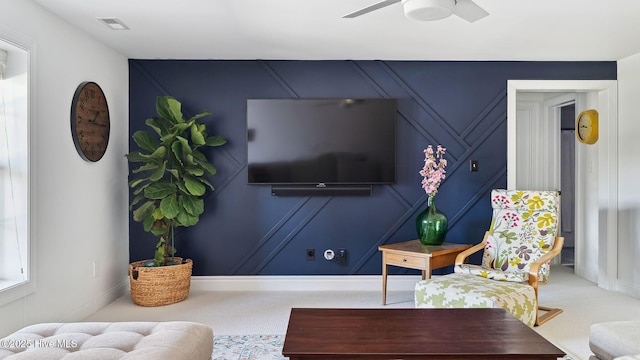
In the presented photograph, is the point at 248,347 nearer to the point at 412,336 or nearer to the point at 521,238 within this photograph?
the point at 412,336

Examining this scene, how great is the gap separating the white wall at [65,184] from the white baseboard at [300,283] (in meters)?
0.89

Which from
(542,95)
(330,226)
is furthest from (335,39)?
(542,95)

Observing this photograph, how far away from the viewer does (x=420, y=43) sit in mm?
3961

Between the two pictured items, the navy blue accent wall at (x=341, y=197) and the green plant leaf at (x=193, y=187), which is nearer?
the green plant leaf at (x=193, y=187)

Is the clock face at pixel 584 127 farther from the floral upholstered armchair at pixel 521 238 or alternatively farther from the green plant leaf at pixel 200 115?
the green plant leaf at pixel 200 115

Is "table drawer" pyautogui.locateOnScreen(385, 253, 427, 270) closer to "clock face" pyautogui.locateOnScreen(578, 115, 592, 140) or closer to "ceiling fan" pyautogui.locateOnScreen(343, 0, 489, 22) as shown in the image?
"ceiling fan" pyautogui.locateOnScreen(343, 0, 489, 22)

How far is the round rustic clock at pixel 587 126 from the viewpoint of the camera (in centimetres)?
474

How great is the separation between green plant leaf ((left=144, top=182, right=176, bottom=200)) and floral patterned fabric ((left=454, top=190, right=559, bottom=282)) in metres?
2.53

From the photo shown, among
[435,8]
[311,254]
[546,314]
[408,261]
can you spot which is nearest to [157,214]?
[311,254]

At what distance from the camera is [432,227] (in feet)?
13.2

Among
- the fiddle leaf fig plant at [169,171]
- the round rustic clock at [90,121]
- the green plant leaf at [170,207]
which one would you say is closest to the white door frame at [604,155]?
the fiddle leaf fig plant at [169,171]

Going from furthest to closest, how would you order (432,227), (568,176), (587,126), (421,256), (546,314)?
(568,176) → (587,126) → (432,227) → (421,256) → (546,314)

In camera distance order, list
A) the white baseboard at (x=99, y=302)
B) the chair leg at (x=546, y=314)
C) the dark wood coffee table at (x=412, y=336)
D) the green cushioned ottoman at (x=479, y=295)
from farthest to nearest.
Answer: the white baseboard at (x=99, y=302)
the chair leg at (x=546, y=314)
the green cushioned ottoman at (x=479, y=295)
the dark wood coffee table at (x=412, y=336)

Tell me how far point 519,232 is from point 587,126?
6.13 feet
